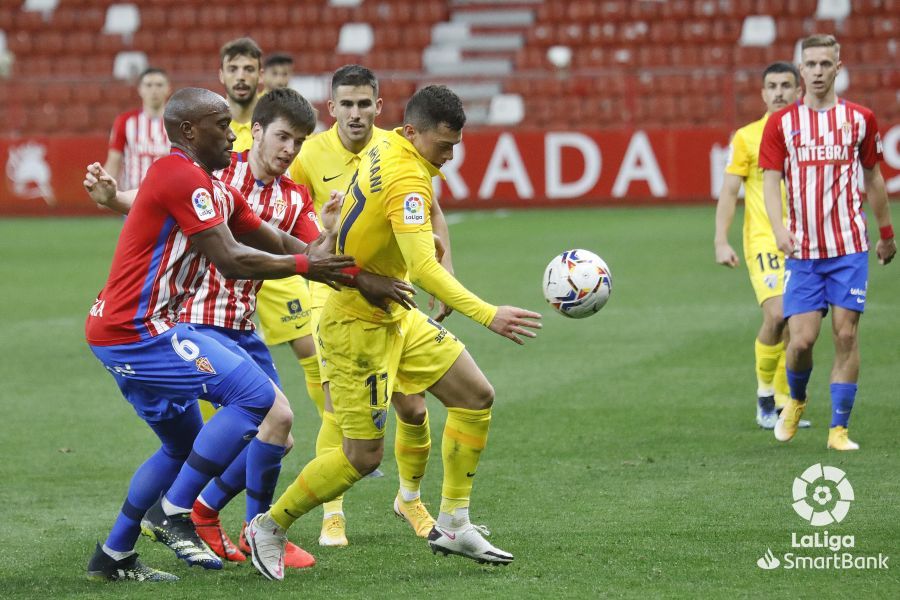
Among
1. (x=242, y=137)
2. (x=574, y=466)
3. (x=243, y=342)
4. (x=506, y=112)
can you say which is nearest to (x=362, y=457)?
(x=243, y=342)

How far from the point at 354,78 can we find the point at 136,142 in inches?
246

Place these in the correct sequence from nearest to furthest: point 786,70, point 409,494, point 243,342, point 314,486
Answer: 1. point 314,486
2. point 409,494
3. point 243,342
4. point 786,70

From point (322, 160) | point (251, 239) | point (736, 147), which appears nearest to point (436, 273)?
point (251, 239)

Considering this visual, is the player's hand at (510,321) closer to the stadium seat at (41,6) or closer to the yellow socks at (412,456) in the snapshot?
the yellow socks at (412,456)

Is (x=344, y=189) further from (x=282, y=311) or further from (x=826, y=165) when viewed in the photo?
(x=826, y=165)

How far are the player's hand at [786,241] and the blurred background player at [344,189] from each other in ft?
6.59

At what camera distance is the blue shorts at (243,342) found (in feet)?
18.9

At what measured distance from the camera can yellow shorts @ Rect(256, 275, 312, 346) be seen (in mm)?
7004

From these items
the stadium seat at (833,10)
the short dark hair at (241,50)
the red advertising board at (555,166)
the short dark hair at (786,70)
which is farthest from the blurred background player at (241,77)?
the stadium seat at (833,10)

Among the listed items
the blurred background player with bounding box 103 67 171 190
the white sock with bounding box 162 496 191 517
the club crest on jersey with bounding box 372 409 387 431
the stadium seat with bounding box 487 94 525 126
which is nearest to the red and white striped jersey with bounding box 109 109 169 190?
the blurred background player with bounding box 103 67 171 190

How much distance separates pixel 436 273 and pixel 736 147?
4154 mm

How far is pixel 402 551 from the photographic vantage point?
226 inches

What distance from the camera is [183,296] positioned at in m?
5.37
